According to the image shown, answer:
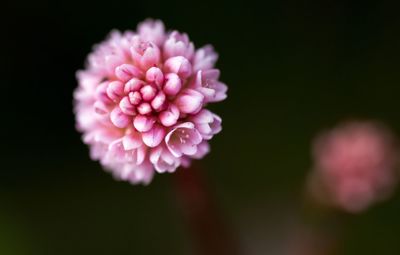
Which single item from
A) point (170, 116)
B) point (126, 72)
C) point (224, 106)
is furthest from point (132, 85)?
point (224, 106)

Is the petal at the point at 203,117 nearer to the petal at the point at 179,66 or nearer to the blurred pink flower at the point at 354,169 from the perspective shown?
the petal at the point at 179,66

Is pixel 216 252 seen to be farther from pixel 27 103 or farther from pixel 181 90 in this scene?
pixel 27 103

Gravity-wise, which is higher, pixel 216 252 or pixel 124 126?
pixel 124 126

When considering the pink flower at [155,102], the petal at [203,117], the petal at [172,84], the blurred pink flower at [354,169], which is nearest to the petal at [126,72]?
the pink flower at [155,102]

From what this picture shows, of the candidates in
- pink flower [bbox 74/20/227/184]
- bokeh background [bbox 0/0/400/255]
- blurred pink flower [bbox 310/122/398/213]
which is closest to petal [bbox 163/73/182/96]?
pink flower [bbox 74/20/227/184]

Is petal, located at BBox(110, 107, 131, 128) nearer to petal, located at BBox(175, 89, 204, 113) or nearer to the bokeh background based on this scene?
petal, located at BBox(175, 89, 204, 113)

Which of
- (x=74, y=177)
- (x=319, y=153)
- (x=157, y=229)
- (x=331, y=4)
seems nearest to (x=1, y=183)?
(x=74, y=177)
